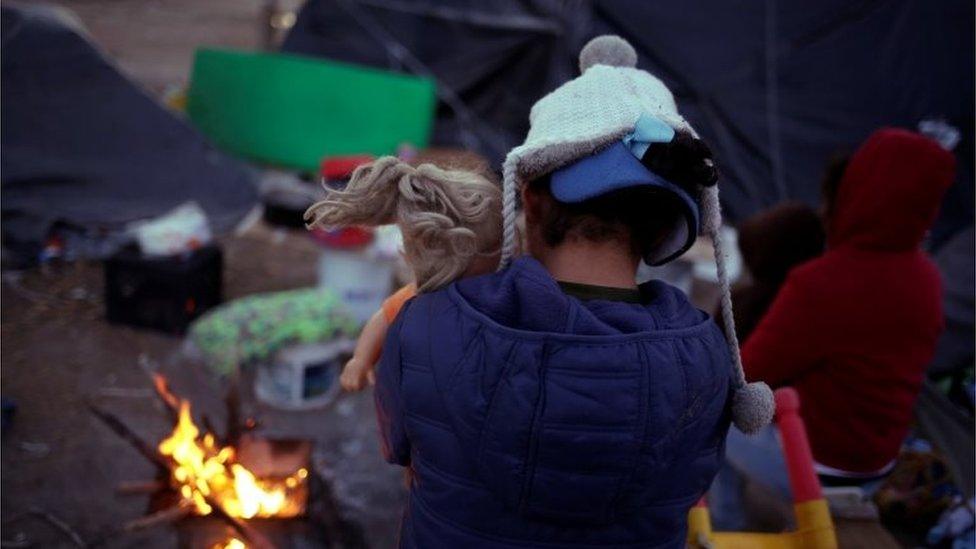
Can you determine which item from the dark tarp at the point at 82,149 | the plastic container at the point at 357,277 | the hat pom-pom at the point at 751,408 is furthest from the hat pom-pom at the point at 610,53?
the dark tarp at the point at 82,149

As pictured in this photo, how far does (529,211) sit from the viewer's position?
5.33 ft

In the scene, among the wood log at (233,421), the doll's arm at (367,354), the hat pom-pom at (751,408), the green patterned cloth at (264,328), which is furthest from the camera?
the green patterned cloth at (264,328)

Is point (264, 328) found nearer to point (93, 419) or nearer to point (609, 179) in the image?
point (93, 419)

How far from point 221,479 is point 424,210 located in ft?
5.16

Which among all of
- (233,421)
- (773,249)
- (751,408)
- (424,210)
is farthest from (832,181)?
(233,421)

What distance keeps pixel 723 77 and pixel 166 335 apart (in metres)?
5.09

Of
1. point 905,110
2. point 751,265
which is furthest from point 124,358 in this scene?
point 905,110

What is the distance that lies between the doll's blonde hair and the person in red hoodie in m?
1.45

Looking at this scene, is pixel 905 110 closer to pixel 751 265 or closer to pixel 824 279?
pixel 751 265

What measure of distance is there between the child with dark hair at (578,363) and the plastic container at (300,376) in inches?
113

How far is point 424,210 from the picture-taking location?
5.29 ft

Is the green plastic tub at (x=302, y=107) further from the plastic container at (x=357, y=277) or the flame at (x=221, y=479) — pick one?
the flame at (x=221, y=479)

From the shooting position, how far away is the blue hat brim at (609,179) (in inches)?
56.9

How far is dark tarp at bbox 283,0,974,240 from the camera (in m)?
6.95
